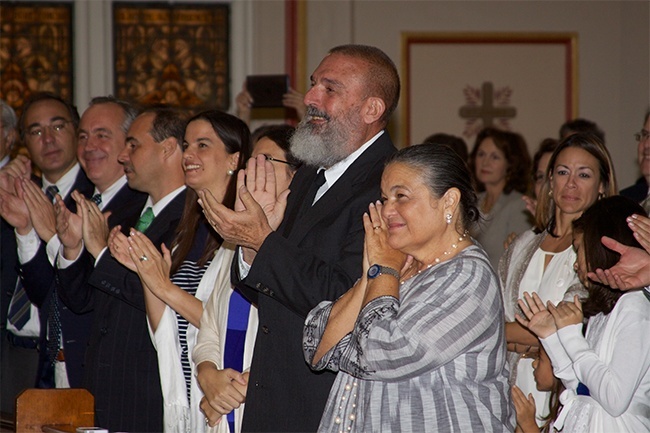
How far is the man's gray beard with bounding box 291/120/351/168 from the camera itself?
2.91 meters

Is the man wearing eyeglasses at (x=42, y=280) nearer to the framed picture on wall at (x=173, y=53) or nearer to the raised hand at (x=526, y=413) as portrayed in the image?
the raised hand at (x=526, y=413)

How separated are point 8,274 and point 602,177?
277 centimetres

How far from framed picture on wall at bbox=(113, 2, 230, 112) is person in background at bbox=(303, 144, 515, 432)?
4.95 m

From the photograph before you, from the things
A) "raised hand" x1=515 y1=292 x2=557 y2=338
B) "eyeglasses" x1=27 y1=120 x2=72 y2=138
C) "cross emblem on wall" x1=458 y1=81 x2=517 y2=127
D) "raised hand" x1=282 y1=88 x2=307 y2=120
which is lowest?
"raised hand" x1=515 y1=292 x2=557 y2=338

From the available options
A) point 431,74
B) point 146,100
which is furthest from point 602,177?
point 146,100

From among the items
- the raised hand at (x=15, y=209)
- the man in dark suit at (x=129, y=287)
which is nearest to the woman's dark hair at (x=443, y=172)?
the man in dark suit at (x=129, y=287)

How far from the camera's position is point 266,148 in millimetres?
3486

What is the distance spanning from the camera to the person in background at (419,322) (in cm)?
226

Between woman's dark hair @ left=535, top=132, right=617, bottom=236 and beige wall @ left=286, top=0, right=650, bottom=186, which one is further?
beige wall @ left=286, top=0, right=650, bottom=186

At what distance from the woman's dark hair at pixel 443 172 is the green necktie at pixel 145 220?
1.72 metres

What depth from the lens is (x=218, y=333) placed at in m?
3.27

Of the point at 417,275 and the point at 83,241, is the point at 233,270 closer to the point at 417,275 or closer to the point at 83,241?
the point at 417,275

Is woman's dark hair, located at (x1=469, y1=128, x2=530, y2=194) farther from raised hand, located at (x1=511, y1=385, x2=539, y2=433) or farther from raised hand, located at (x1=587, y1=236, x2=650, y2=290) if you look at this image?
raised hand, located at (x1=587, y1=236, x2=650, y2=290)

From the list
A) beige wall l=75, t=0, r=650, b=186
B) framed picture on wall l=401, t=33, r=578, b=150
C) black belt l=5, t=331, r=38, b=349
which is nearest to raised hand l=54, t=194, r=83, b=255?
black belt l=5, t=331, r=38, b=349
